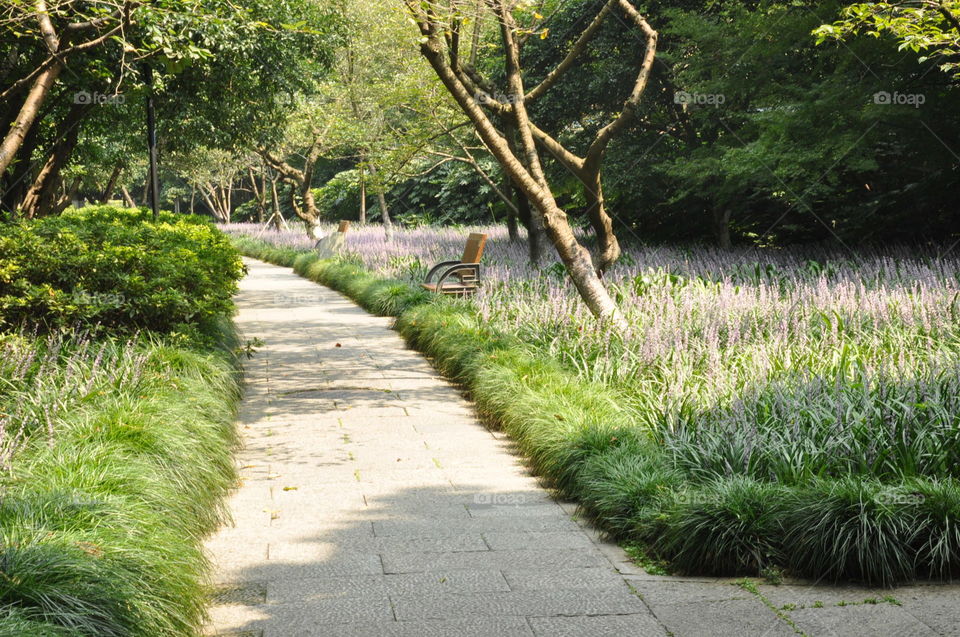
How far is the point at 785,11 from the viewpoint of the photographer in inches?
496

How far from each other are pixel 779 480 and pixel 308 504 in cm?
265

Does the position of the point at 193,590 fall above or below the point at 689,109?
below

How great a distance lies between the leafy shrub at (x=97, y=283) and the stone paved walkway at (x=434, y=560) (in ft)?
4.20

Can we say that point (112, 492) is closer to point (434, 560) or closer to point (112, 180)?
point (434, 560)

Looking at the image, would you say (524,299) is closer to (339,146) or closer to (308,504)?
(308,504)

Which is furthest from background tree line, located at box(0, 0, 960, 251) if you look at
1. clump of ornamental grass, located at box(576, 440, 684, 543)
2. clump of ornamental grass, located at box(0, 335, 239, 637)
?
clump of ornamental grass, located at box(576, 440, 684, 543)

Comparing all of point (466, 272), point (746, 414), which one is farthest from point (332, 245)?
point (746, 414)

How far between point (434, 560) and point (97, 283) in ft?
15.4

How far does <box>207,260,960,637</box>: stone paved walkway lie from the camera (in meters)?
3.50

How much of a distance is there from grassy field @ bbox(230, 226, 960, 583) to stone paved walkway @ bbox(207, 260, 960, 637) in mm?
205

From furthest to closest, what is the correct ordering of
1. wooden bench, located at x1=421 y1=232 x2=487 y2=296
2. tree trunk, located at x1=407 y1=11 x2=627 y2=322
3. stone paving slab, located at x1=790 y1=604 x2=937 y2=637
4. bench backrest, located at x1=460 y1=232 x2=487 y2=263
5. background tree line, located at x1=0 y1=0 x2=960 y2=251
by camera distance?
1. bench backrest, located at x1=460 y1=232 x2=487 y2=263
2. wooden bench, located at x1=421 y1=232 x2=487 y2=296
3. background tree line, located at x1=0 y1=0 x2=960 y2=251
4. tree trunk, located at x1=407 y1=11 x2=627 y2=322
5. stone paving slab, located at x1=790 y1=604 x2=937 y2=637

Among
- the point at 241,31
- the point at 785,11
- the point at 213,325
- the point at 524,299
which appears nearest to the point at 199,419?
the point at 213,325

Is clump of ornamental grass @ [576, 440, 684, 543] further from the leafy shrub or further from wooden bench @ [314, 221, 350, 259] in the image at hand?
wooden bench @ [314, 221, 350, 259]

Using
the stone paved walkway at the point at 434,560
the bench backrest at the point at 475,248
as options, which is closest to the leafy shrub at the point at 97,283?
the stone paved walkway at the point at 434,560
